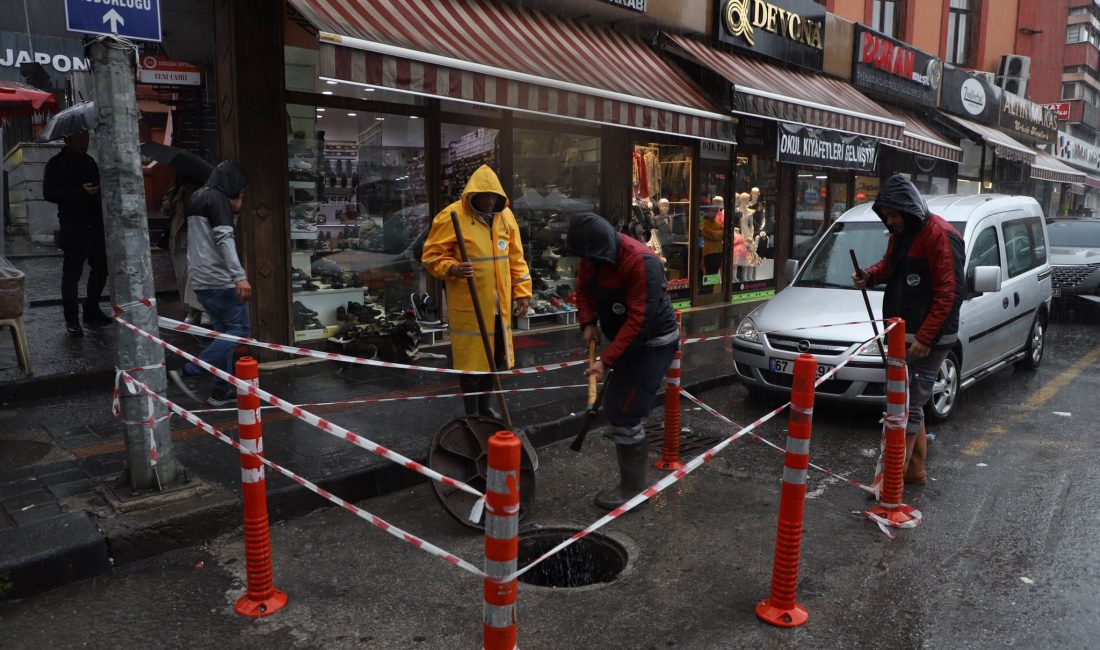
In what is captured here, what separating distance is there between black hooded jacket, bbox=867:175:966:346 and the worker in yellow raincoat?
7.81 ft

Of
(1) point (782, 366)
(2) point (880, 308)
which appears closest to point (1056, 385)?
(2) point (880, 308)

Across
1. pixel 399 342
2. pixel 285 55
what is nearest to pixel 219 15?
pixel 285 55

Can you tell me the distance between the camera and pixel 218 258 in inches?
231

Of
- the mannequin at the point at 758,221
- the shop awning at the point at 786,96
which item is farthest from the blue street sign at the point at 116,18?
the mannequin at the point at 758,221

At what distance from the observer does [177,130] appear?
9805 millimetres

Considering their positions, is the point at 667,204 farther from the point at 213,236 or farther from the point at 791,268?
the point at 213,236

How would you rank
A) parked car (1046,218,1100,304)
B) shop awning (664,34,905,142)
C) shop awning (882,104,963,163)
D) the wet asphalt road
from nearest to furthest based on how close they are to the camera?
the wet asphalt road → shop awning (664,34,905,142) → parked car (1046,218,1100,304) → shop awning (882,104,963,163)

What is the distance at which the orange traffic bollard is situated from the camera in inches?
172

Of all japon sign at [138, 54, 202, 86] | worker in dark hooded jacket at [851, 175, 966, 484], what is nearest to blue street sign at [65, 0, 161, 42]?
worker in dark hooded jacket at [851, 175, 966, 484]

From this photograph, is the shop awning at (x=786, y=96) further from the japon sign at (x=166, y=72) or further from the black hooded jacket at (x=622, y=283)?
the black hooded jacket at (x=622, y=283)

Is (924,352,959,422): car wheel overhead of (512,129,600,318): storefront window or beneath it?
beneath

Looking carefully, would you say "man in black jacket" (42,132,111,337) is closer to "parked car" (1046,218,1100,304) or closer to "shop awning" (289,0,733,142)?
"shop awning" (289,0,733,142)

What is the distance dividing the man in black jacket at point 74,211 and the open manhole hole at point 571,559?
18.6 ft

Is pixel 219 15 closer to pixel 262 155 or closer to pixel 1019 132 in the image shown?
pixel 262 155
